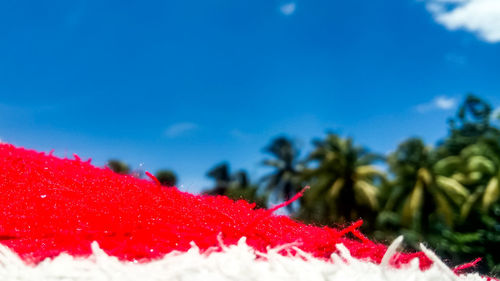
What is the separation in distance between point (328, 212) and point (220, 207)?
18.6m

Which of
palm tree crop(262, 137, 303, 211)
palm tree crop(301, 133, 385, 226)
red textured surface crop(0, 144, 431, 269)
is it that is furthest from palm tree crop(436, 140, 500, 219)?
red textured surface crop(0, 144, 431, 269)

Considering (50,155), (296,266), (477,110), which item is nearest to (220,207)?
(296,266)

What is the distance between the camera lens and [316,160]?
20.3 meters

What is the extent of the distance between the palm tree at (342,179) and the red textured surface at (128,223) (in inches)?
711

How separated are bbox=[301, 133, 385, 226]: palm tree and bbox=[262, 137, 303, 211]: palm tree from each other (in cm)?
246

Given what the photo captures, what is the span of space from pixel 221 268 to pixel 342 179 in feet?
62.9

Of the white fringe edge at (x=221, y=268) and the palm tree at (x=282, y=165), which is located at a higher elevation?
the palm tree at (x=282, y=165)

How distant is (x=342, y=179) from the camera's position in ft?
63.2

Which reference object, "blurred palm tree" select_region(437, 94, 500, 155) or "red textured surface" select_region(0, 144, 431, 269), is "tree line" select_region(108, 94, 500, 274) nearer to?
"blurred palm tree" select_region(437, 94, 500, 155)

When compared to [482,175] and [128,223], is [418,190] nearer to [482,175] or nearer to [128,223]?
[482,175]

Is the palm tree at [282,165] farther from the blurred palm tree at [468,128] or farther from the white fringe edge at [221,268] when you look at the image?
the white fringe edge at [221,268]

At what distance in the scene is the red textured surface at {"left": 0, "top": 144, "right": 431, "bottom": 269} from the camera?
0.49 m

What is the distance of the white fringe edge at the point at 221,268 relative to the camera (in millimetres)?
419

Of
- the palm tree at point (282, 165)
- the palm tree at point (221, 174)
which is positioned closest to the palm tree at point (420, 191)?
the palm tree at point (282, 165)
